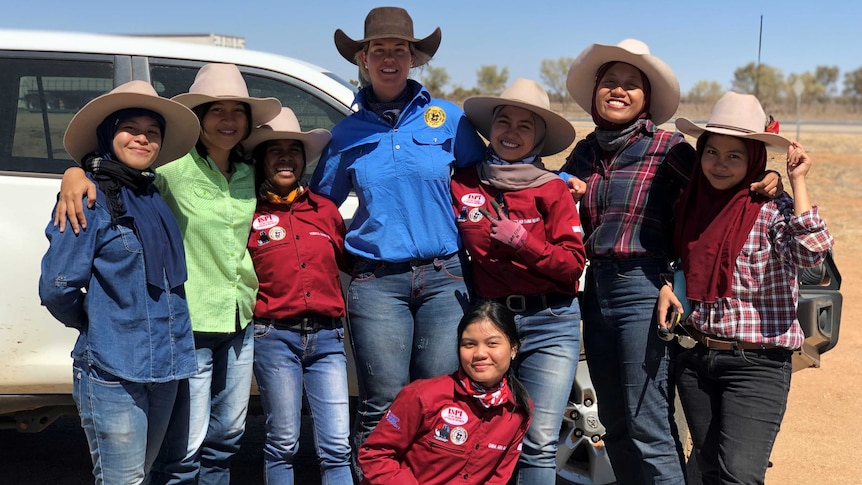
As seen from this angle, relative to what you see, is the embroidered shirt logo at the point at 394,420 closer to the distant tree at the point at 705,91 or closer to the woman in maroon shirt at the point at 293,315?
the woman in maroon shirt at the point at 293,315

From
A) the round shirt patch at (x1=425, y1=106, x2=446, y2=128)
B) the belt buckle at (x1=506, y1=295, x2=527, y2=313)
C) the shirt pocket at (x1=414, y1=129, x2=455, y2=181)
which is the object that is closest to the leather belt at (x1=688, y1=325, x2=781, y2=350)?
the belt buckle at (x1=506, y1=295, x2=527, y2=313)

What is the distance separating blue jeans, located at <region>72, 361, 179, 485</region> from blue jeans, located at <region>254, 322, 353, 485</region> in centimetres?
40

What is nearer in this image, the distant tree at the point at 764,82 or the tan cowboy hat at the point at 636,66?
the tan cowboy hat at the point at 636,66

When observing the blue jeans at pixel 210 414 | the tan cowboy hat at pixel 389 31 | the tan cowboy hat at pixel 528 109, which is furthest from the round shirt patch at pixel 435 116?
the blue jeans at pixel 210 414

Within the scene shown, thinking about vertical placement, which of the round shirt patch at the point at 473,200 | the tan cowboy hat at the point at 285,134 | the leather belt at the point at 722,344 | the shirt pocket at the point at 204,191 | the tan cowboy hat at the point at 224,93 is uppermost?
the tan cowboy hat at the point at 224,93

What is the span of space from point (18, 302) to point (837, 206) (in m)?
13.0

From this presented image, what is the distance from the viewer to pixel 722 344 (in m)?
2.97

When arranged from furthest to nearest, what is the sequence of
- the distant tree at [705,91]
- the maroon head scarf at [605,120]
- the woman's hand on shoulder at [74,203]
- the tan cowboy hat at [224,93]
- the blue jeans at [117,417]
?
the distant tree at [705,91] → the maroon head scarf at [605,120] → the tan cowboy hat at [224,93] → the blue jeans at [117,417] → the woman's hand on shoulder at [74,203]

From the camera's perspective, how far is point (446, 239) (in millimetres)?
3236

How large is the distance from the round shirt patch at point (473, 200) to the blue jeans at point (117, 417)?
120cm

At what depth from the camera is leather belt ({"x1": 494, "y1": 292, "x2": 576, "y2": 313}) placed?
320 centimetres

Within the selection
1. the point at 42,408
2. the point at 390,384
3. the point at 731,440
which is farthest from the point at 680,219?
the point at 42,408

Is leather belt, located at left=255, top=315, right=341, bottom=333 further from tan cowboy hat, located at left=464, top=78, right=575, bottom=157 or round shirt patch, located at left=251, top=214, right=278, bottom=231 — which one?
tan cowboy hat, located at left=464, top=78, right=575, bottom=157

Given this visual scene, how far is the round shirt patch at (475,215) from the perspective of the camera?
320 cm
